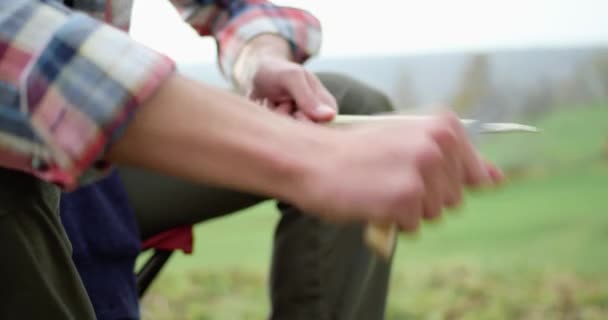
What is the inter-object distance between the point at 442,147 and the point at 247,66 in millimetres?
394

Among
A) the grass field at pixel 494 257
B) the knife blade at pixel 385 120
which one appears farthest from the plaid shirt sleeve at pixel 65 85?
the grass field at pixel 494 257

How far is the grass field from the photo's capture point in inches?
55.0

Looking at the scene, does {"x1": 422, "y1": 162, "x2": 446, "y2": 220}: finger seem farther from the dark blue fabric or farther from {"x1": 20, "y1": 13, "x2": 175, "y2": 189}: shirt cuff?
the dark blue fabric

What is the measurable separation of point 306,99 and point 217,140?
0.83 feet

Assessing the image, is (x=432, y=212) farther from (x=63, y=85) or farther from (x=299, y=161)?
(x=63, y=85)

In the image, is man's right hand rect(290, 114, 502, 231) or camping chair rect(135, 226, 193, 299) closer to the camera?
man's right hand rect(290, 114, 502, 231)

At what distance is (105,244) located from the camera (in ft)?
2.31

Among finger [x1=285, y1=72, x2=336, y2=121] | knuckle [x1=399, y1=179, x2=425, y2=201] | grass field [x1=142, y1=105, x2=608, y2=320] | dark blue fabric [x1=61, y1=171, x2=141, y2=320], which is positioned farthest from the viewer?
grass field [x1=142, y1=105, x2=608, y2=320]

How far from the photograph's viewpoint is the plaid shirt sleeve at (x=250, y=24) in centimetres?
75

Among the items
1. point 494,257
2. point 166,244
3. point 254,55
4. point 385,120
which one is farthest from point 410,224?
point 494,257

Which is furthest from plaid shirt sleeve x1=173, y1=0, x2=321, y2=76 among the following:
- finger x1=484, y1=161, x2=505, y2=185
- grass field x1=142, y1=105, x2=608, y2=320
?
grass field x1=142, y1=105, x2=608, y2=320

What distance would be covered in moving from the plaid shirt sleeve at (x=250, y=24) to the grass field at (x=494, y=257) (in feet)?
1.83

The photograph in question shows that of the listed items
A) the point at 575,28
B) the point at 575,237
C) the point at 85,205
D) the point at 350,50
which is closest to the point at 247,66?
the point at 85,205

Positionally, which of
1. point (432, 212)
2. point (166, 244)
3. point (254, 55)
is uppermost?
point (432, 212)
